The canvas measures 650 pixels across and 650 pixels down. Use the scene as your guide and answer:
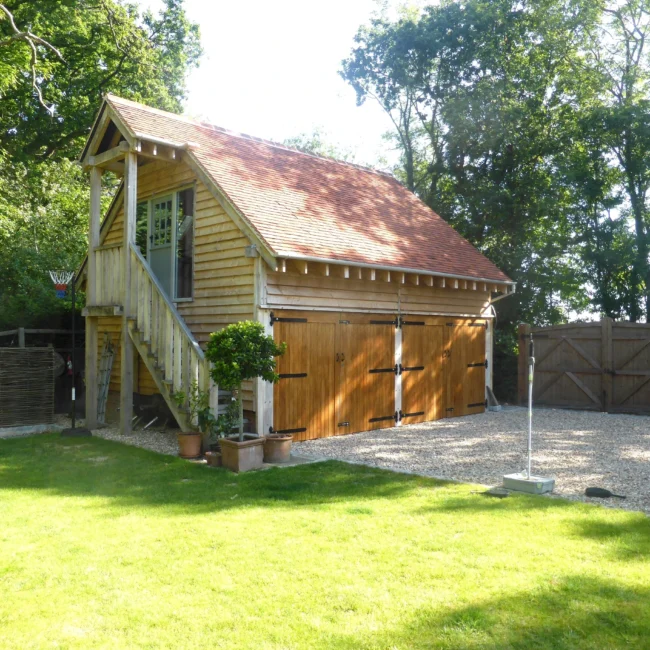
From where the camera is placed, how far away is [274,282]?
9.41m

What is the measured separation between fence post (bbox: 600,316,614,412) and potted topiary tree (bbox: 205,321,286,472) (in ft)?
29.5

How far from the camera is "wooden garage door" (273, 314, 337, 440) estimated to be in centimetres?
955

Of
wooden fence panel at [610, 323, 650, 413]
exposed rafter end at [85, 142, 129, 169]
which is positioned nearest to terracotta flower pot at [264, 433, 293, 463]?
exposed rafter end at [85, 142, 129, 169]

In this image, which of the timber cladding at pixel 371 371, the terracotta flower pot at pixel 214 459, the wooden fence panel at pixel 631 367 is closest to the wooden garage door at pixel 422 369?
the timber cladding at pixel 371 371

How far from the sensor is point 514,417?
13.0 meters

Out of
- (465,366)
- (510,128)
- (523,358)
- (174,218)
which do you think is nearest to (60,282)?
(174,218)

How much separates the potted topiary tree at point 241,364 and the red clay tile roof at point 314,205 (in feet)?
5.19

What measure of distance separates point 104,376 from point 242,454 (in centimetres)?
543

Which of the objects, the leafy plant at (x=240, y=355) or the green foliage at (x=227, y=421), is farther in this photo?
the green foliage at (x=227, y=421)

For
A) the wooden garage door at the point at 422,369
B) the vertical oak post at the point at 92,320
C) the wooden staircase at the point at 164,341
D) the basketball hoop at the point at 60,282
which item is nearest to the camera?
the wooden staircase at the point at 164,341

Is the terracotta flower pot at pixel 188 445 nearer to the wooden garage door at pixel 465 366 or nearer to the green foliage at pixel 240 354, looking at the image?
the green foliage at pixel 240 354

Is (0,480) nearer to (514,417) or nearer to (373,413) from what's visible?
(373,413)

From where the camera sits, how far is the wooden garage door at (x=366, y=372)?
1055 cm

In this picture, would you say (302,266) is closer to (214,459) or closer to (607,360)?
(214,459)
